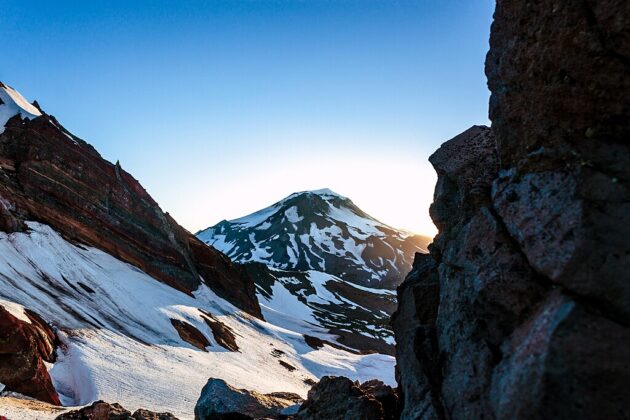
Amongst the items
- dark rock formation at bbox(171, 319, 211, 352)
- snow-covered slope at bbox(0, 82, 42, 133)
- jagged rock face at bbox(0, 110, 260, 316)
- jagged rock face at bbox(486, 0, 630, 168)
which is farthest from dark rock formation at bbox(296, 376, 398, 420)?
snow-covered slope at bbox(0, 82, 42, 133)

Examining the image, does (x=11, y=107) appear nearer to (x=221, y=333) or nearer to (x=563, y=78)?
(x=221, y=333)

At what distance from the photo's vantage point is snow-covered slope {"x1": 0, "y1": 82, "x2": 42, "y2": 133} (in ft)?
196

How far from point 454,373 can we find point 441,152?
29.8 ft

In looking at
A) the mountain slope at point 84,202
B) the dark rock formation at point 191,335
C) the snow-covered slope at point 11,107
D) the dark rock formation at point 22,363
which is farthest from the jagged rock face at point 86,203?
the dark rock formation at point 22,363

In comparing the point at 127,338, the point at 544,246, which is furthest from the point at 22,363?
the point at 544,246

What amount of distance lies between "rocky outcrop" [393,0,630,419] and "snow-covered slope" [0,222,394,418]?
71.8ft

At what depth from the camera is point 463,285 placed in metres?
11.3

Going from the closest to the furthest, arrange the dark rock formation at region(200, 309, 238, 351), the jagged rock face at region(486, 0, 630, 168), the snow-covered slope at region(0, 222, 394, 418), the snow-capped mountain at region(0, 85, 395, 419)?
→ the jagged rock face at region(486, 0, 630, 168) → the snow-capped mountain at region(0, 85, 395, 419) → the snow-covered slope at region(0, 222, 394, 418) → the dark rock formation at region(200, 309, 238, 351)

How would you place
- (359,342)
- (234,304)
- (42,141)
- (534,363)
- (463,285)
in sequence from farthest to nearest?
(359,342), (234,304), (42,141), (463,285), (534,363)

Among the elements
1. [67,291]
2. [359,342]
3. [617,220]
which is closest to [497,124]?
[617,220]

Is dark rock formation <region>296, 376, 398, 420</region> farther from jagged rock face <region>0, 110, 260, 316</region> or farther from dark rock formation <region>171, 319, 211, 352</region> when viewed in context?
jagged rock face <region>0, 110, 260, 316</region>

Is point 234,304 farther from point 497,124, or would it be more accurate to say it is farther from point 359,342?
point 497,124

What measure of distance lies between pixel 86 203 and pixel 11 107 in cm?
1877

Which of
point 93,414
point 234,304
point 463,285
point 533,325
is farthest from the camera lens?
point 234,304
